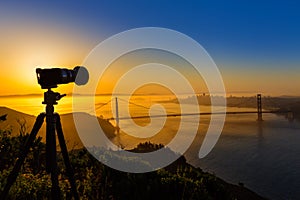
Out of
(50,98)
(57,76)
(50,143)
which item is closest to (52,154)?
(50,143)

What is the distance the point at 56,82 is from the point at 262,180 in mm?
20044

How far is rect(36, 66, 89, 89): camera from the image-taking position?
7.75 ft

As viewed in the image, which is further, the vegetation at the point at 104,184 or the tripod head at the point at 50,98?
the vegetation at the point at 104,184

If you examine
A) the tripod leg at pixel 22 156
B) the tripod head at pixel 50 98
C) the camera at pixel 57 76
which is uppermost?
the camera at pixel 57 76

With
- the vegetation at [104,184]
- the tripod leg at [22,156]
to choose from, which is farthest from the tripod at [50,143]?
the vegetation at [104,184]

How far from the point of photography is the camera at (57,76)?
7.75 feet

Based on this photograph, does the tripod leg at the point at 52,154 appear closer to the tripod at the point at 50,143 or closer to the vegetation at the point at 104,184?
the tripod at the point at 50,143

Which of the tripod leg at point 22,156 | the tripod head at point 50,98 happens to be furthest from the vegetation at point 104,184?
the tripod head at point 50,98

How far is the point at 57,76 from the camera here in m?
2.36

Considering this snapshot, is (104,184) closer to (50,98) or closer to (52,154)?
(52,154)

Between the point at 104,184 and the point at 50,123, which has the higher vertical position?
the point at 50,123

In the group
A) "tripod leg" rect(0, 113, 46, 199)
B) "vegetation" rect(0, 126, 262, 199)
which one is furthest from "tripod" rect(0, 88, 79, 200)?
"vegetation" rect(0, 126, 262, 199)

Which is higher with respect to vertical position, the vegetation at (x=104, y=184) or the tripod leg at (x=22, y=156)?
the tripod leg at (x=22, y=156)

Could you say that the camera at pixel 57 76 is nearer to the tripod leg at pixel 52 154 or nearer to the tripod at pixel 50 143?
the tripod at pixel 50 143
